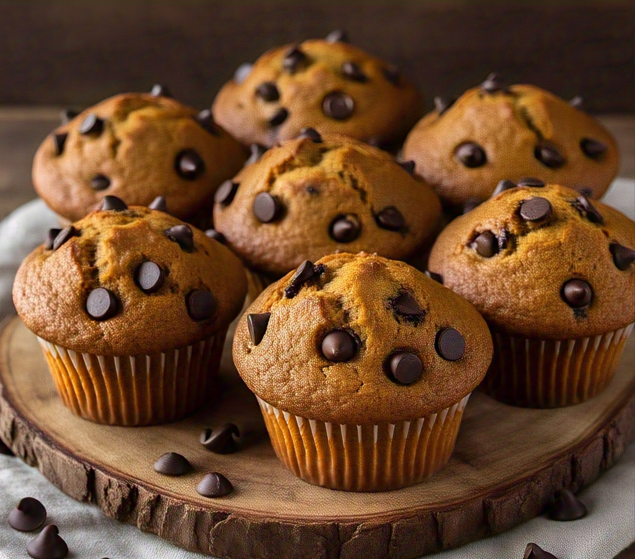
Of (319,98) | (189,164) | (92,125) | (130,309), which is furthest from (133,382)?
(319,98)

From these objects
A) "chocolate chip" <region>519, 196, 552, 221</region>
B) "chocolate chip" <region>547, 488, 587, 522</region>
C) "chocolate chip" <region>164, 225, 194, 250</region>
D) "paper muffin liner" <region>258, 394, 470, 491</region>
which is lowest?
"chocolate chip" <region>547, 488, 587, 522</region>

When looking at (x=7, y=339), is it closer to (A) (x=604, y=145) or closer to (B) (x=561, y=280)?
(B) (x=561, y=280)

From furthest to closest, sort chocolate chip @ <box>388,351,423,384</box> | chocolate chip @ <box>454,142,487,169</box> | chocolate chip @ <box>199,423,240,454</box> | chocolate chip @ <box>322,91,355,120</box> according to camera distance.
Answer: chocolate chip @ <box>322,91,355,120</box> < chocolate chip @ <box>454,142,487,169</box> < chocolate chip @ <box>199,423,240,454</box> < chocolate chip @ <box>388,351,423,384</box>

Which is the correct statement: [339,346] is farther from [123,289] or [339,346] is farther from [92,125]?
[92,125]

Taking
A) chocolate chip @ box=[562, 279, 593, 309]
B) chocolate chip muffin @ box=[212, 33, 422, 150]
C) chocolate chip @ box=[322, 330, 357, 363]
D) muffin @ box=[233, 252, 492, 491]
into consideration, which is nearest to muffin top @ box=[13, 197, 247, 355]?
muffin @ box=[233, 252, 492, 491]

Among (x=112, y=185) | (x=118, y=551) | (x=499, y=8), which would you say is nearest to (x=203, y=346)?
(x=118, y=551)

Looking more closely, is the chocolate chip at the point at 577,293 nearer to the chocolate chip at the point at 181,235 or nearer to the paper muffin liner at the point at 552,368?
the paper muffin liner at the point at 552,368

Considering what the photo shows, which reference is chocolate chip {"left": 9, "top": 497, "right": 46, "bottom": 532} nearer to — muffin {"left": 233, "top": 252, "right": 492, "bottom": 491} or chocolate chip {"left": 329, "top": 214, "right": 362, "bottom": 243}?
muffin {"left": 233, "top": 252, "right": 492, "bottom": 491}
